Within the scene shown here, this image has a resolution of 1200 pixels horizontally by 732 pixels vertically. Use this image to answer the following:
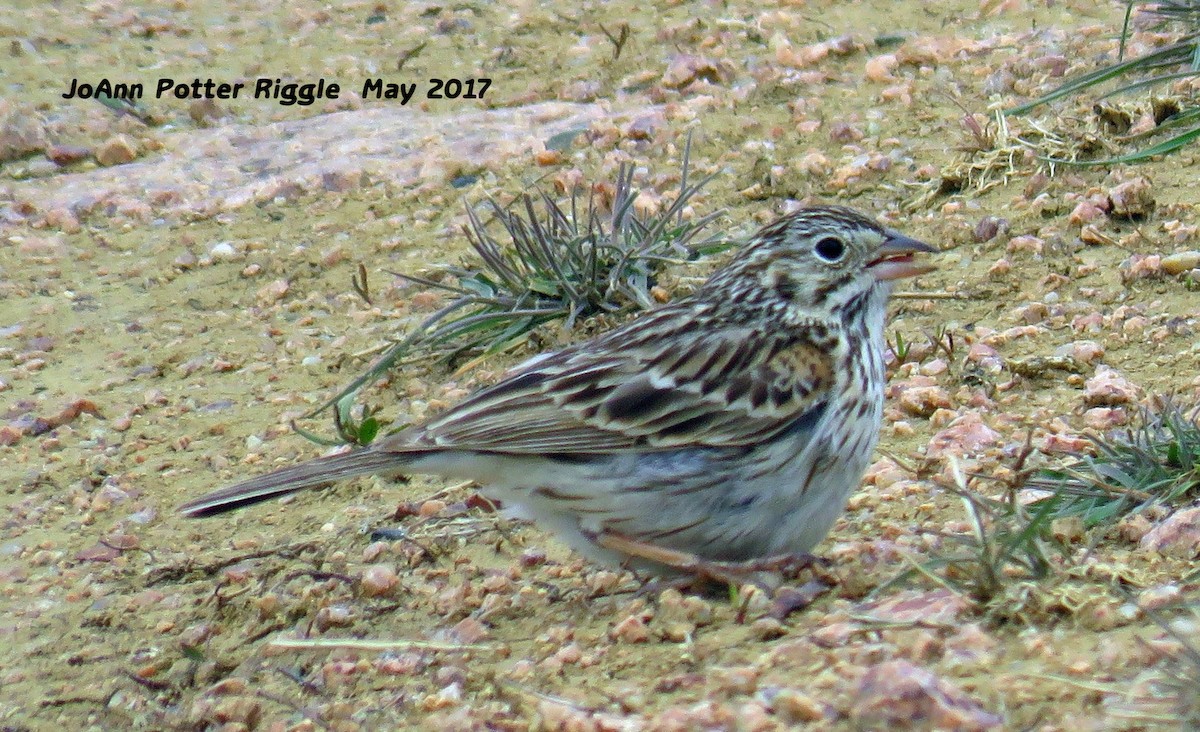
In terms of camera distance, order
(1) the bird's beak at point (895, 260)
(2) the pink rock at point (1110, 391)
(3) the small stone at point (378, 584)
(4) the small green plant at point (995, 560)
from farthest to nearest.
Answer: (2) the pink rock at point (1110, 391) < (1) the bird's beak at point (895, 260) < (3) the small stone at point (378, 584) < (4) the small green plant at point (995, 560)

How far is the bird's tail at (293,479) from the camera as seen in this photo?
451 cm

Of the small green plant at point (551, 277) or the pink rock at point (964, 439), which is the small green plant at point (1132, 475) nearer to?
the pink rock at point (964, 439)

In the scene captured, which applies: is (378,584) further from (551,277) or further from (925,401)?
(551,277)

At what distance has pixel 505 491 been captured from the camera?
455 cm

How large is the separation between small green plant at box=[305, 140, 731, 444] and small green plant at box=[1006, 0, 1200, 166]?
141 centimetres

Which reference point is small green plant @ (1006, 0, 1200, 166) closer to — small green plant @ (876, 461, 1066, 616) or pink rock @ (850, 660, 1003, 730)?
small green plant @ (876, 461, 1066, 616)

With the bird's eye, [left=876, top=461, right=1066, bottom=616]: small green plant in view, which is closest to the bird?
the bird's eye

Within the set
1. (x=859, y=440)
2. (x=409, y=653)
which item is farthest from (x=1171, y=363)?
(x=409, y=653)

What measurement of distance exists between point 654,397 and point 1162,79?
254 centimetres

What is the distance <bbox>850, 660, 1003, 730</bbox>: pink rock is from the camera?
119 inches

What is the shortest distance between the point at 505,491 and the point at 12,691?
1415 millimetres

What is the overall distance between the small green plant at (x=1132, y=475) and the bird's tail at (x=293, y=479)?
1.71m

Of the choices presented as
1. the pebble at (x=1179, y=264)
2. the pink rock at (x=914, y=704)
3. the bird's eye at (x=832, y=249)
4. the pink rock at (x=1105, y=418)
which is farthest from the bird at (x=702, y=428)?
the pebble at (x=1179, y=264)

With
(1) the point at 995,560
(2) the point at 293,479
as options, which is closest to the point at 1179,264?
(1) the point at 995,560
